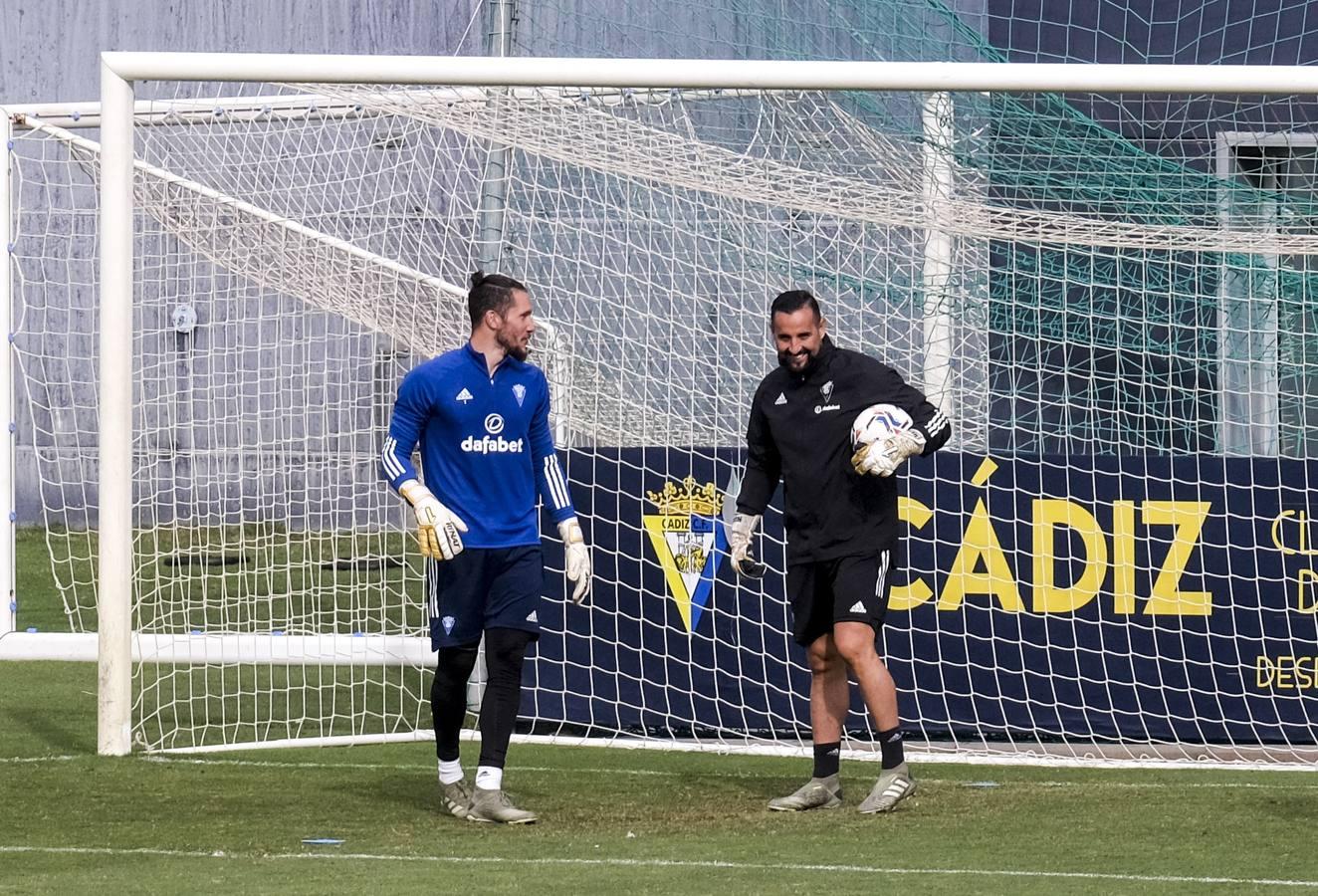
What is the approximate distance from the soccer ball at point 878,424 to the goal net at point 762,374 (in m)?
2.14

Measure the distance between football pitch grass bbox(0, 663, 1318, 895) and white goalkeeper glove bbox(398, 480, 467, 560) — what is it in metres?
0.97

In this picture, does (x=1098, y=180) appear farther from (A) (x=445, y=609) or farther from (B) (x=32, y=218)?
(B) (x=32, y=218)

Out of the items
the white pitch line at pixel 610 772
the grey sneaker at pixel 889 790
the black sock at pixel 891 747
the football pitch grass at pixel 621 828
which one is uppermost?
the black sock at pixel 891 747

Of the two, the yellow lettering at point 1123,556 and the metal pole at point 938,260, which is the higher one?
the metal pole at point 938,260

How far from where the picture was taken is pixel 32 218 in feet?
57.0

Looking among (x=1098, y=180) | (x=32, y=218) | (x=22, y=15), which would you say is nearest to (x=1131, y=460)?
(x=1098, y=180)

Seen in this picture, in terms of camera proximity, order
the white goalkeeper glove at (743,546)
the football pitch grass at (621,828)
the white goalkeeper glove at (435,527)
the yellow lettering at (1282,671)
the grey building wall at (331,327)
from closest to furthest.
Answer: the football pitch grass at (621,828) < the white goalkeeper glove at (435,527) < the white goalkeeper glove at (743,546) < the yellow lettering at (1282,671) < the grey building wall at (331,327)

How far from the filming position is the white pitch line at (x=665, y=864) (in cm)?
590

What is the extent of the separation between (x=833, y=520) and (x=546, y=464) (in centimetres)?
109

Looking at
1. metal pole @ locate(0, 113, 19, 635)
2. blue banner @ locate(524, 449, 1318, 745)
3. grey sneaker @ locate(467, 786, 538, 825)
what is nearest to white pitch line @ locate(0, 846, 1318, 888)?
grey sneaker @ locate(467, 786, 538, 825)

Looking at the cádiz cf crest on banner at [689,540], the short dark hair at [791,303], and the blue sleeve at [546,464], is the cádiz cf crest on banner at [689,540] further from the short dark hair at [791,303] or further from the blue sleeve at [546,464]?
the short dark hair at [791,303]

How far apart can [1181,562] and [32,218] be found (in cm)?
1166

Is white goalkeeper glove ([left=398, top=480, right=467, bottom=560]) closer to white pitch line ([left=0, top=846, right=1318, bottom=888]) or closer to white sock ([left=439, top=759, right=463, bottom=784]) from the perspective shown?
white sock ([left=439, top=759, right=463, bottom=784])

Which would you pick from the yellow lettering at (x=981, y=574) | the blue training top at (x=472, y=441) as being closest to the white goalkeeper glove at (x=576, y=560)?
the blue training top at (x=472, y=441)
